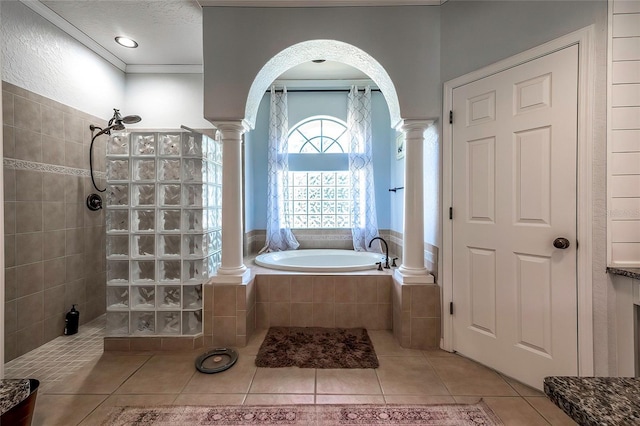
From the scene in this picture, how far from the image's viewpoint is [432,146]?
2.12 m

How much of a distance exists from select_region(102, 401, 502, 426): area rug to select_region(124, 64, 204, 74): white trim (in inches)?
117

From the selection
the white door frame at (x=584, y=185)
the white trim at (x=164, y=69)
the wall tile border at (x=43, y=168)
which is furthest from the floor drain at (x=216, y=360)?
the white trim at (x=164, y=69)

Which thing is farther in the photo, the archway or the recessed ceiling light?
the recessed ceiling light

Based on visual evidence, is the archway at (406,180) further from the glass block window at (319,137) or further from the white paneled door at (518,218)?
the glass block window at (319,137)

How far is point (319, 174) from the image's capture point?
11.9ft

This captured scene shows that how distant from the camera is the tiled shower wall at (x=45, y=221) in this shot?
1.89 m

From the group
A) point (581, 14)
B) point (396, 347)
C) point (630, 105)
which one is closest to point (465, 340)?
point (396, 347)

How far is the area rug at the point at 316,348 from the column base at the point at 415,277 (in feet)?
1.85

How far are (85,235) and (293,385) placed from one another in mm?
2320

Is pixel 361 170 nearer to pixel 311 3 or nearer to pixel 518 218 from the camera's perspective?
pixel 311 3

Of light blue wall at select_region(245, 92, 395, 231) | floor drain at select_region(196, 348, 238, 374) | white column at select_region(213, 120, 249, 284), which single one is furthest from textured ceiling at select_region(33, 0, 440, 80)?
floor drain at select_region(196, 348, 238, 374)

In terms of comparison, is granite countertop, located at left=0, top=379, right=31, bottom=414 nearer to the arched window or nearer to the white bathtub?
the white bathtub

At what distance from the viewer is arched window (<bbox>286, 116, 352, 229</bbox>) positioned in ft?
11.8


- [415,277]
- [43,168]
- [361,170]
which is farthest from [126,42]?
[415,277]
